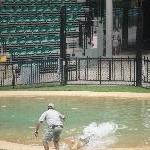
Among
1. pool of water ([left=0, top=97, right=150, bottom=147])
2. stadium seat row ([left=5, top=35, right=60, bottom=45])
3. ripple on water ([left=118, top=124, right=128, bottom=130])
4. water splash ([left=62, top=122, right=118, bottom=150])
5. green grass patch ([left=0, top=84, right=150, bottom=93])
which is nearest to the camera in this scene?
water splash ([left=62, top=122, right=118, bottom=150])

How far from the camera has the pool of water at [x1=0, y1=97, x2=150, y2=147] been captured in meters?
19.8

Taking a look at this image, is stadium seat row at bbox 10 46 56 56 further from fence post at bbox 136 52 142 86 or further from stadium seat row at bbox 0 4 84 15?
fence post at bbox 136 52 142 86

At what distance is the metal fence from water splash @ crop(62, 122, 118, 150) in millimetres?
9386

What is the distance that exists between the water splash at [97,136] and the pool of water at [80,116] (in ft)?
0.68

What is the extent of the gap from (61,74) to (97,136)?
11.5m

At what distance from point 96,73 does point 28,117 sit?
1050cm

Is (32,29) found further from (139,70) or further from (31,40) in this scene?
(139,70)

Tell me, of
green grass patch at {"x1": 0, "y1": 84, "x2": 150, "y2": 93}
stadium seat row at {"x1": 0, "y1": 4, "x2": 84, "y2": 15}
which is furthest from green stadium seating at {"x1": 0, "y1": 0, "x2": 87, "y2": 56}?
green grass patch at {"x1": 0, "y1": 84, "x2": 150, "y2": 93}

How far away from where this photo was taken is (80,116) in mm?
23391

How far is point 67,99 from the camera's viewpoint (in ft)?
89.6

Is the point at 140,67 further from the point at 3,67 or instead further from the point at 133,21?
the point at 133,21

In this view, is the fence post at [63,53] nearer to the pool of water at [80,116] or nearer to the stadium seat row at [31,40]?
the pool of water at [80,116]

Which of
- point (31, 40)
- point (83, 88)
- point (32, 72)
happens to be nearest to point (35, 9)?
point (31, 40)

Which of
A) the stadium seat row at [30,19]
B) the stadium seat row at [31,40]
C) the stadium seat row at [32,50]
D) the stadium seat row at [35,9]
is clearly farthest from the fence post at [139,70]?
the stadium seat row at [35,9]
